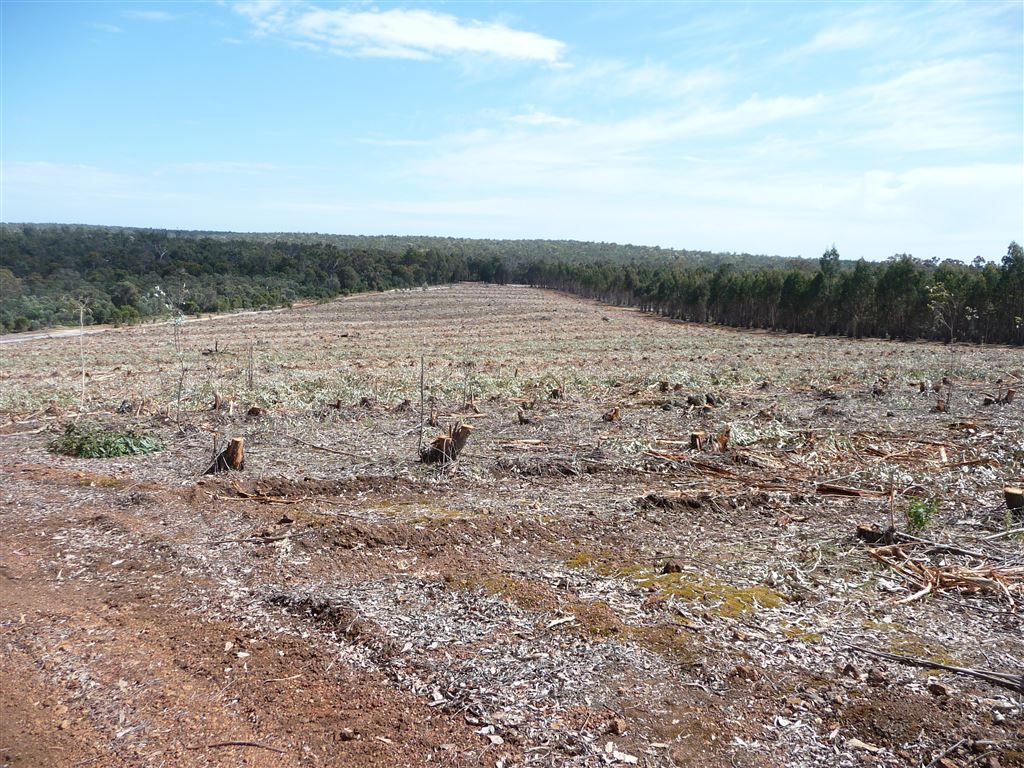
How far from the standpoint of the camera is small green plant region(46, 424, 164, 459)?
11.7 m

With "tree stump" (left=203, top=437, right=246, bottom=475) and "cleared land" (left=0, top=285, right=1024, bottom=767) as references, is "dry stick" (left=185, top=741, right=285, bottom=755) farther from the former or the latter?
"tree stump" (left=203, top=437, right=246, bottom=475)

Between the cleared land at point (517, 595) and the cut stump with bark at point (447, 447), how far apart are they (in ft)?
1.18

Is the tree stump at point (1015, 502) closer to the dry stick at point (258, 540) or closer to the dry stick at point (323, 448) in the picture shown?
the dry stick at point (258, 540)

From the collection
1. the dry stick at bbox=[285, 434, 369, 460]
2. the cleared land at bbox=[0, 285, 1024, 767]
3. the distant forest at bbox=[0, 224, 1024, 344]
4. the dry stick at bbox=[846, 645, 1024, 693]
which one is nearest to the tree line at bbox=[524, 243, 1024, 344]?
the distant forest at bbox=[0, 224, 1024, 344]

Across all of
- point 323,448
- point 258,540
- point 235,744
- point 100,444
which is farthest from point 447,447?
point 235,744

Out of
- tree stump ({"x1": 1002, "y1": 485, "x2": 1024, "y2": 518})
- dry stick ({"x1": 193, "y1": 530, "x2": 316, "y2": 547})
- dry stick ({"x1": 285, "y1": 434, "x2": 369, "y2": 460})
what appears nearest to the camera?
dry stick ({"x1": 193, "y1": 530, "x2": 316, "y2": 547})

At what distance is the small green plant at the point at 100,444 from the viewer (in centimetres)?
1171

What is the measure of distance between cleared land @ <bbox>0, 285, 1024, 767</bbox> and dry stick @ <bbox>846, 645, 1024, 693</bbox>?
0.19ft

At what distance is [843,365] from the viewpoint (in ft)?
91.0

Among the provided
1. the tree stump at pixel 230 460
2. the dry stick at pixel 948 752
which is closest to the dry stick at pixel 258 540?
the tree stump at pixel 230 460

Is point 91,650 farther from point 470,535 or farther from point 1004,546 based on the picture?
point 1004,546

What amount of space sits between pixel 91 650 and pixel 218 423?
9522 millimetres

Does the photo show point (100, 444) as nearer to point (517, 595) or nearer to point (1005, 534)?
point (517, 595)

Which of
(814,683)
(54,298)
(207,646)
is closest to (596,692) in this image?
(814,683)
